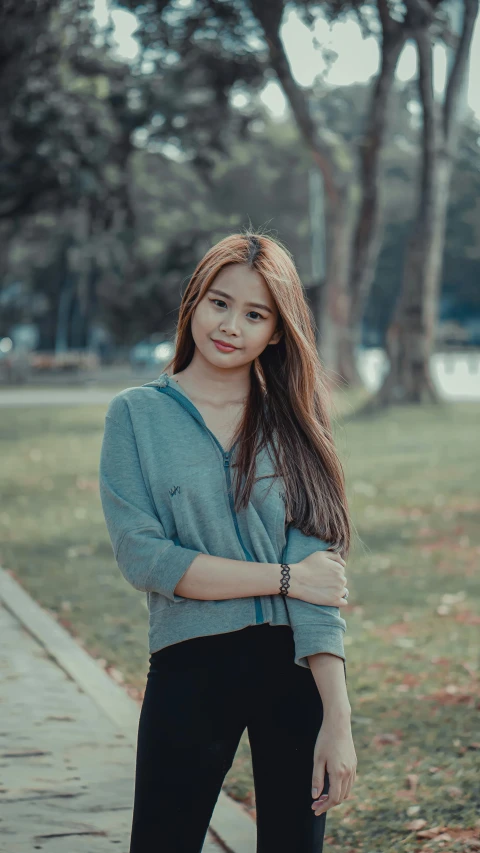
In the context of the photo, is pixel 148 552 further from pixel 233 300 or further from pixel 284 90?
pixel 284 90

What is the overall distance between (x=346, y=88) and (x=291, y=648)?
28.8 m

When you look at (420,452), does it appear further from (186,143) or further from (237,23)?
(186,143)

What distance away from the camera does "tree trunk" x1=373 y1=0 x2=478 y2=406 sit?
24875mm

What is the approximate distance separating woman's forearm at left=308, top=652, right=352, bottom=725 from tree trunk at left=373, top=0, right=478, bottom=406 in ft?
76.7

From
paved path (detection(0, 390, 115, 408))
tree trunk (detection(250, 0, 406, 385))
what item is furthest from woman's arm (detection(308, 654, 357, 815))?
paved path (detection(0, 390, 115, 408))

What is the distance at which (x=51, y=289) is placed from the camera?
5656 cm

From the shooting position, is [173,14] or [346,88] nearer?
[173,14]

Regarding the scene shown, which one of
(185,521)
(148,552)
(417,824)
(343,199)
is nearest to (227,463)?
(185,521)

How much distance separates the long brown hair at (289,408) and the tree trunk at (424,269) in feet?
75.3

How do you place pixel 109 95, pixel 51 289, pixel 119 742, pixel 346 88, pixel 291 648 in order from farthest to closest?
pixel 51 289, pixel 346 88, pixel 109 95, pixel 119 742, pixel 291 648

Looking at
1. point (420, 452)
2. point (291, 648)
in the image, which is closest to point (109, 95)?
point (420, 452)

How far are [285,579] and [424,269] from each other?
78.3ft

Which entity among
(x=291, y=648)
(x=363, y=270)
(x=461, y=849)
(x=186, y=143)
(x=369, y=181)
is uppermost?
(x=186, y=143)

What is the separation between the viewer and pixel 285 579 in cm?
253
